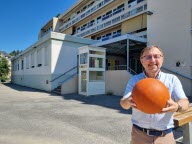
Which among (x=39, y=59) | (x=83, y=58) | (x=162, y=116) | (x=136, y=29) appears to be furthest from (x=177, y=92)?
(x=39, y=59)

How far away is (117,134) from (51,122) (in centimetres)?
252

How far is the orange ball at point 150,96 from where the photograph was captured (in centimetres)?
181

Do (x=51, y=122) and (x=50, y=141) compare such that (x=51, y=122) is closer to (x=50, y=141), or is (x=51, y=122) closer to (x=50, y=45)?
(x=50, y=141)

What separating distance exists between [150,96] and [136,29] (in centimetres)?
2055

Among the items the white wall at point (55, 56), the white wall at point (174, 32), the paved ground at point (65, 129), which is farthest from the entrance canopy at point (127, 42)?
the paved ground at point (65, 129)

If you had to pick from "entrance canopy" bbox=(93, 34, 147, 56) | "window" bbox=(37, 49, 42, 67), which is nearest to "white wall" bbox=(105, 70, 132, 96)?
"entrance canopy" bbox=(93, 34, 147, 56)

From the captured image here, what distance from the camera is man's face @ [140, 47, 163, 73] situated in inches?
84.1

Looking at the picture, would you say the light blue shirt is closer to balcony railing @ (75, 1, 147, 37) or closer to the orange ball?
the orange ball

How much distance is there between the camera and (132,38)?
51.0 ft

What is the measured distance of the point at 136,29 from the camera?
21.5 metres

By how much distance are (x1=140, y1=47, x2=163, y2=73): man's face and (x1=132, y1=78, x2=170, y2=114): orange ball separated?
10.4 inches

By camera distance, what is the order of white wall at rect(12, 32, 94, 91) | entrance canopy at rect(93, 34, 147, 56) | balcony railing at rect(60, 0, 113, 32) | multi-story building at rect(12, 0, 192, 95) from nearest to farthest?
1. multi-story building at rect(12, 0, 192, 95)
2. entrance canopy at rect(93, 34, 147, 56)
3. white wall at rect(12, 32, 94, 91)
4. balcony railing at rect(60, 0, 113, 32)

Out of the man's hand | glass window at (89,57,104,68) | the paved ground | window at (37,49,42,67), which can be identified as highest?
window at (37,49,42,67)

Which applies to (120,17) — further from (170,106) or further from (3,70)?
(3,70)
